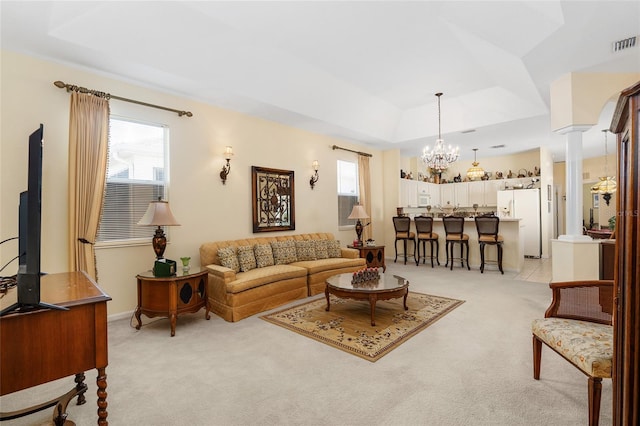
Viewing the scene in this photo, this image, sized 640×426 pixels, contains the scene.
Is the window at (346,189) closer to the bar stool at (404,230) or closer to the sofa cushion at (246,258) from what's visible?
the bar stool at (404,230)

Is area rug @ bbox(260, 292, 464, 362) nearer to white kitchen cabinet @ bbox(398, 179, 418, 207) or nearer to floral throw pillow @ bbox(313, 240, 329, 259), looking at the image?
floral throw pillow @ bbox(313, 240, 329, 259)

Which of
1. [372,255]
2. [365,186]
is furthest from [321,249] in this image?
[365,186]

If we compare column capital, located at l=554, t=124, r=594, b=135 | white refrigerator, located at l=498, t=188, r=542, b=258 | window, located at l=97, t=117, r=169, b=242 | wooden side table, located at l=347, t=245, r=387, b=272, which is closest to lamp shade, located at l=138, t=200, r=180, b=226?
window, located at l=97, t=117, r=169, b=242

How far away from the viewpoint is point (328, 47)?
13.0ft

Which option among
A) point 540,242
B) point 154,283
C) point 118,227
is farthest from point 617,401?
point 540,242

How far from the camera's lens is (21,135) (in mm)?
3117

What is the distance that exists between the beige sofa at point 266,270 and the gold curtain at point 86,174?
1272mm

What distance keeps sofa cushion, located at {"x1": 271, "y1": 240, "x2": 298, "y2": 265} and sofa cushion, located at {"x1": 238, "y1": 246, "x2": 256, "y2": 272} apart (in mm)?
415

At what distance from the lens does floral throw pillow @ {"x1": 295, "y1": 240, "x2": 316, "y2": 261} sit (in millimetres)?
5104

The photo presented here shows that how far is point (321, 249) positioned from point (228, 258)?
1.73 metres

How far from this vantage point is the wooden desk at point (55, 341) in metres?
1.38

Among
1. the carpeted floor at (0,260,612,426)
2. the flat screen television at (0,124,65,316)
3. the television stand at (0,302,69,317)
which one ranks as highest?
the flat screen television at (0,124,65,316)

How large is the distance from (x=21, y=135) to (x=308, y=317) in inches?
137

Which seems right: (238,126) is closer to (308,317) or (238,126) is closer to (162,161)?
(162,161)
